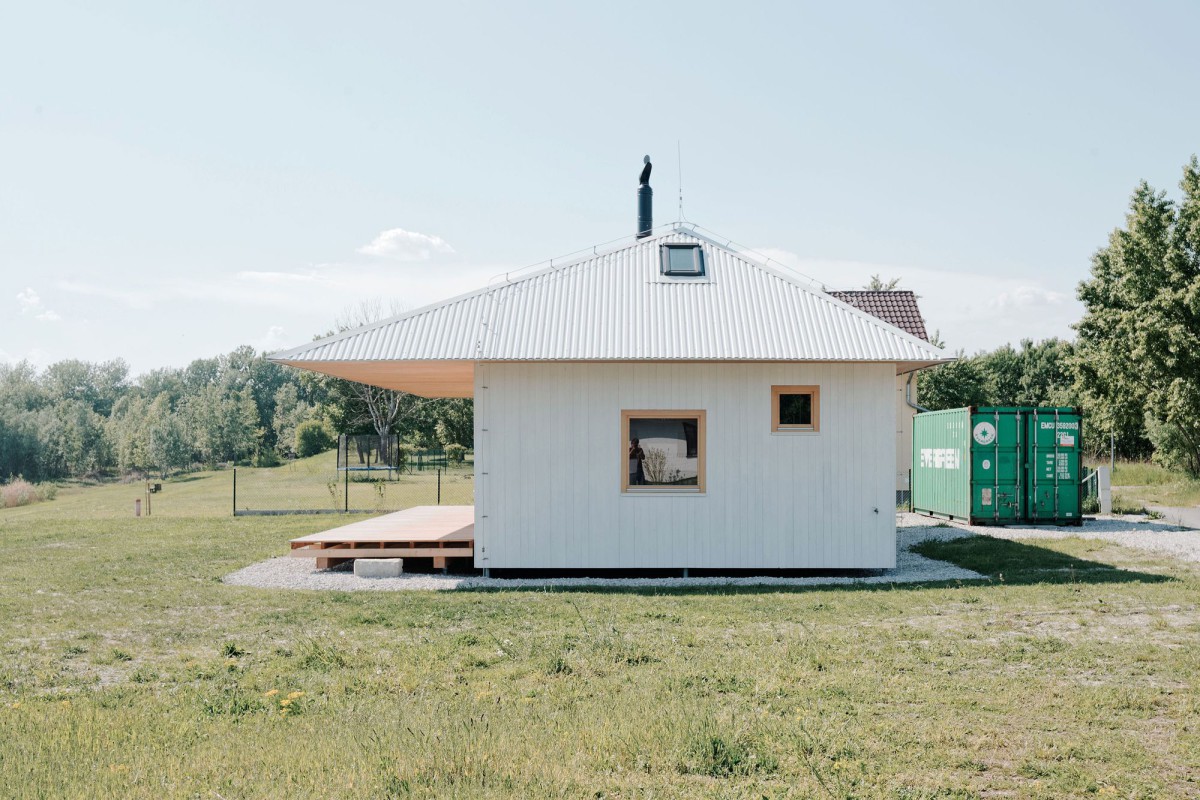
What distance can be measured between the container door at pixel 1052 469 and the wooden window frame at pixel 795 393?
955 centimetres

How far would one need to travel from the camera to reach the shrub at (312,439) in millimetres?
66250

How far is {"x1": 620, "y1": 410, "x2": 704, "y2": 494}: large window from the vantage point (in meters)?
13.2

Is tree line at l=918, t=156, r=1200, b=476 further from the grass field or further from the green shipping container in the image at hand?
the grass field

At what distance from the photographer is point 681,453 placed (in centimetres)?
1325

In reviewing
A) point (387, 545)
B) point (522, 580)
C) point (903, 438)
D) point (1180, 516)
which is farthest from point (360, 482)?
point (1180, 516)

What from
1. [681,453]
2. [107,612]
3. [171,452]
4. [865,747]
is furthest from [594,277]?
[171,452]

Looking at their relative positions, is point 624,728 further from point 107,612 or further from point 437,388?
point 437,388

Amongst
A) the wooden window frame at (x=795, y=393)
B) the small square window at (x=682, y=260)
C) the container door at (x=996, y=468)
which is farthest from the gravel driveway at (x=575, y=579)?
the small square window at (x=682, y=260)

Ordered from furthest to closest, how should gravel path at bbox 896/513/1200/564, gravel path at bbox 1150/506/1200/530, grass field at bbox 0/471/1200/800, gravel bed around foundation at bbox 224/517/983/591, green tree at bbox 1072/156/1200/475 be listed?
green tree at bbox 1072/156/1200/475 → gravel path at bbox 1150/506/1200/530 → gravel path at bbox 896/513/1200/564 → gravel bed around foundation at bbox 224/517/983/591 → grass field at bbox 0/471/1200/800

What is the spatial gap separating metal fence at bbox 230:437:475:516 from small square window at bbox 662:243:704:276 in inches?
476

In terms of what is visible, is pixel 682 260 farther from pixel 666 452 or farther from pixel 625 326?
pixel 666 452

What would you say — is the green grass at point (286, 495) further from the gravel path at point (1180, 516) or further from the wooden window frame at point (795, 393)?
the gravel path at point (1180, 516)

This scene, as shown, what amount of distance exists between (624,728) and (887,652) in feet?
10.8

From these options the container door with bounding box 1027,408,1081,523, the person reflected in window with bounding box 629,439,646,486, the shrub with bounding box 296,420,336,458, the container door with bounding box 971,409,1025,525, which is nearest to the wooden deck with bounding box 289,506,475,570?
the person reflected in window with bounding box 629,439,646,486
